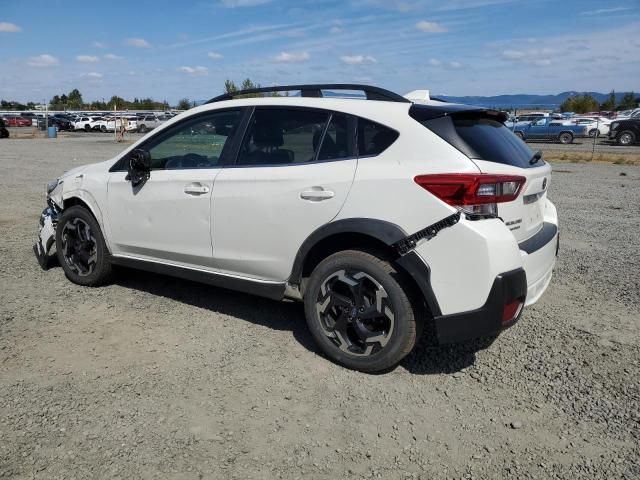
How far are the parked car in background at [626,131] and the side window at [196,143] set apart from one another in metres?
30.8

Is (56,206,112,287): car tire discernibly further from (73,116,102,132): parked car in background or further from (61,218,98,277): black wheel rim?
(73,116,102,132): parked car in background

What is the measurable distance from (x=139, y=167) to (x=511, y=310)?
3.06 meters

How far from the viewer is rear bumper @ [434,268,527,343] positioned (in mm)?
3201

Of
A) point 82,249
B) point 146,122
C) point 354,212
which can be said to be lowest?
point 82,249

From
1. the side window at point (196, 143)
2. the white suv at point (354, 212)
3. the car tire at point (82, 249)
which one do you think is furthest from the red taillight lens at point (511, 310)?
the car tire at point (82, 249)

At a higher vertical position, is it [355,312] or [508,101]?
[508,101]

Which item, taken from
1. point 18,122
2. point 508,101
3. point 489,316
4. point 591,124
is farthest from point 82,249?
point 508,101

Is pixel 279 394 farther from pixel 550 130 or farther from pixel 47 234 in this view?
pixel 550 130

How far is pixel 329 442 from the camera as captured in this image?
2936 millimetres

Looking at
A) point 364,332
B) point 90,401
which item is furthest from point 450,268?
point 90,401

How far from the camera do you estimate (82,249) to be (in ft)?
17.1

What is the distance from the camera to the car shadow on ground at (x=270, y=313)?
12.7ft

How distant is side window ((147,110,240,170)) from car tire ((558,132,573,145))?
105ft

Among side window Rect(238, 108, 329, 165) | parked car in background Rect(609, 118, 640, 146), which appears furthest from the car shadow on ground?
parked car in background Rect(609, 118, 640, 146)
